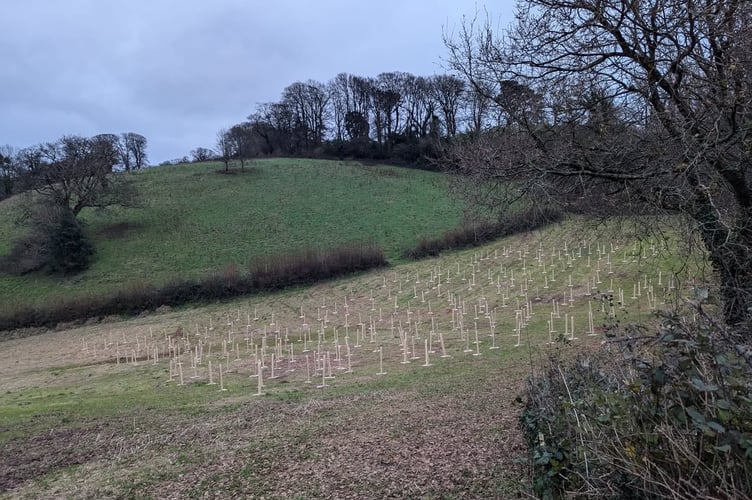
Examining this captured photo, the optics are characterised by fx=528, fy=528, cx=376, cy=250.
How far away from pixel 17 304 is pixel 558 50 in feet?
115

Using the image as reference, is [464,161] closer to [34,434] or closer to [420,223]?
[34,434]

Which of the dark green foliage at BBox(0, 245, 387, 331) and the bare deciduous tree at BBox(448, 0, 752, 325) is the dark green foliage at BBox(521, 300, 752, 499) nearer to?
the bare deciduous tree at BBox(448, 0, 752, 325)

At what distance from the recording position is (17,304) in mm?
31656

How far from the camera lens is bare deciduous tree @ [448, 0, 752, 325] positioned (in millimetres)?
5211

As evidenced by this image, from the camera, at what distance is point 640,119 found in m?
6.36

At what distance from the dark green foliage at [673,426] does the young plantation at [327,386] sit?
0.80m

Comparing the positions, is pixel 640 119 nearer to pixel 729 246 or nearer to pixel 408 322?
pixel 729 246

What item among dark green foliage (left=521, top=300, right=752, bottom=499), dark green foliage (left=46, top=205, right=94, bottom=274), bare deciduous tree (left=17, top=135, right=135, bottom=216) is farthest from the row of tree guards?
bare deciduous tree (left=17, top=135, right=135, bottom=216)

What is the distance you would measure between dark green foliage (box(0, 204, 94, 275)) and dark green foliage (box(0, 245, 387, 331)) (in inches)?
285

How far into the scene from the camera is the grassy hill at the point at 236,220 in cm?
3656

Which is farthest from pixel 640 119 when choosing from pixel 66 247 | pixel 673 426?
pixel 66 247

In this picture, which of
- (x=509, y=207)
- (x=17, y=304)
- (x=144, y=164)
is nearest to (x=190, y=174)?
(x=144, y=164)

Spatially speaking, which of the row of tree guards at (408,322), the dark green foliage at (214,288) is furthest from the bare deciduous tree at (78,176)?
the row of tree guards at (408,322)

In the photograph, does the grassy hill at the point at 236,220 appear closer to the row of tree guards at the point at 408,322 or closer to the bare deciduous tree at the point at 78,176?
the bare deciduous tree at the point at 78,176
